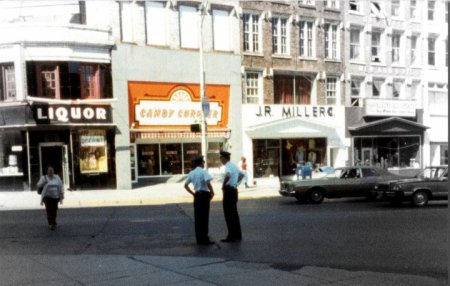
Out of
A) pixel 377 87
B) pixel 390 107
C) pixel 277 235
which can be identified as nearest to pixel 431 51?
pixel 377 87

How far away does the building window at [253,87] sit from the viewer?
26.5m

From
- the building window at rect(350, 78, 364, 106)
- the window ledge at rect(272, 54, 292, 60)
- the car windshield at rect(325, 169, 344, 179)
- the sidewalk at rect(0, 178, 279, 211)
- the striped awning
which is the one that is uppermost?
the window ledge at rect(272, 54, 292, 60)

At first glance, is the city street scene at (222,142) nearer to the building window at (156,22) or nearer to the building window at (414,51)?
the building window at (156,22)

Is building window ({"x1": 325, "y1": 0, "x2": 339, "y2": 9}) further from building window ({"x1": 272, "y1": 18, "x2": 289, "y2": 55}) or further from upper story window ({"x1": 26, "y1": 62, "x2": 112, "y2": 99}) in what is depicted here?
upper story window ({"x1": 26, "y1": 62, "x2": 112, "y2": 99})

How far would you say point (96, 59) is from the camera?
72.4 ft

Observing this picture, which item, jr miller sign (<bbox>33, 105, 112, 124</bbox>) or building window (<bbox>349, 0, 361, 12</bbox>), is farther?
building window (<bbox>349, 0, 361, 12</bbox>)

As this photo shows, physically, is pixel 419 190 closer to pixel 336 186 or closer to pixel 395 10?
pixel 336 186

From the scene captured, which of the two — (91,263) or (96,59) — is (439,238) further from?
(96,59)

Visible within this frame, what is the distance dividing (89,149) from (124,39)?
588 centimetres

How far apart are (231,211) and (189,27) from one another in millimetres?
17876

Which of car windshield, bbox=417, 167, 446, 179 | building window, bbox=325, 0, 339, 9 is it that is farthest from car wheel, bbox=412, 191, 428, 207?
building window, bbox=325, 0, 339, 9

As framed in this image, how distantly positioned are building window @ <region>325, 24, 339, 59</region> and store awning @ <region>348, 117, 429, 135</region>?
16.2 ft

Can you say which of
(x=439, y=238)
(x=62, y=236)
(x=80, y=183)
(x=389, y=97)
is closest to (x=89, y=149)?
(x=80, y=183)

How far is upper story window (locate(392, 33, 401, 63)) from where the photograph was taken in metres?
30.9
